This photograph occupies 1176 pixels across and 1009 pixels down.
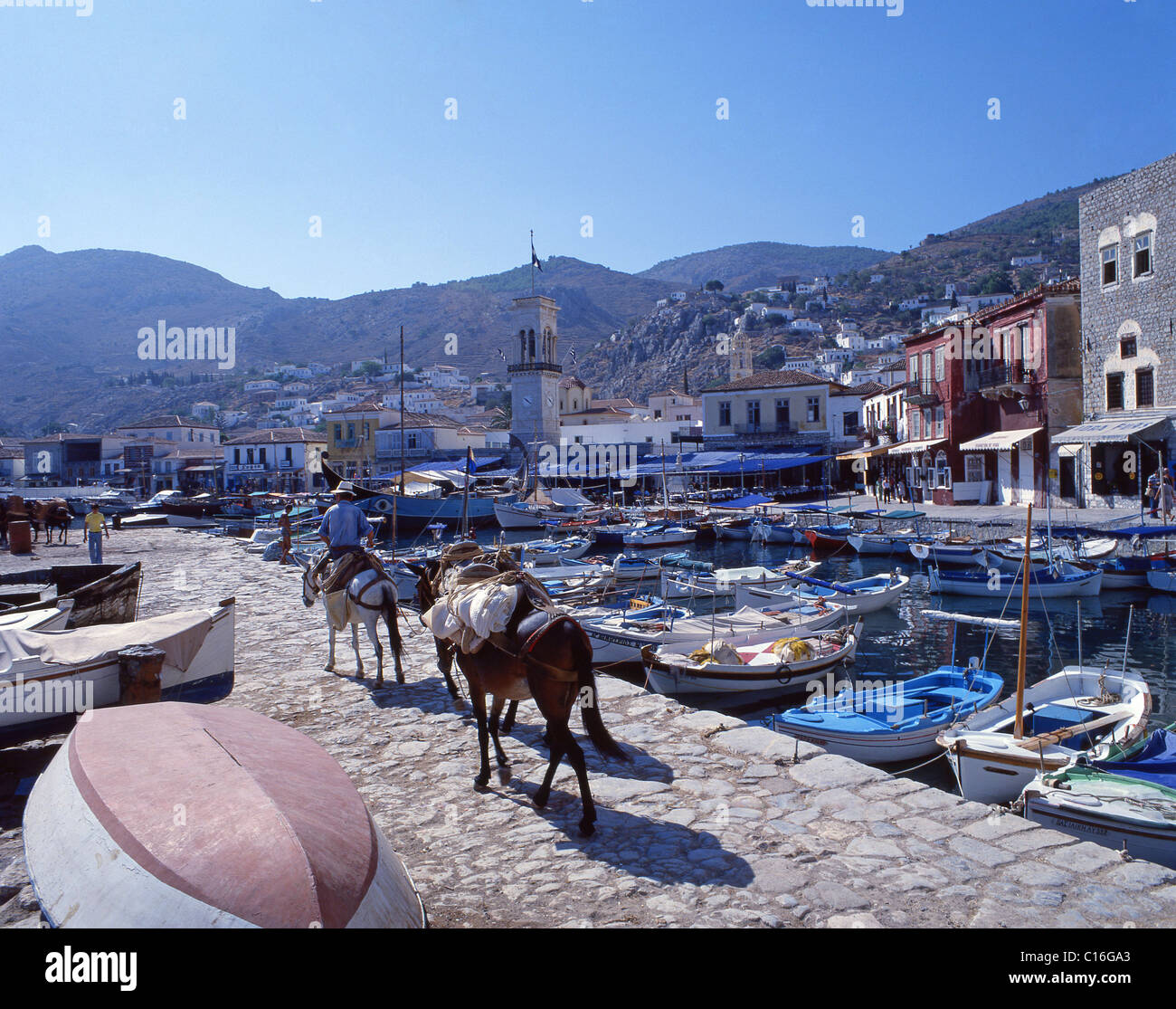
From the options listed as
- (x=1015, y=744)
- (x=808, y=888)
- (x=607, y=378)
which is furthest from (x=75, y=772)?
(x=607, y=378)

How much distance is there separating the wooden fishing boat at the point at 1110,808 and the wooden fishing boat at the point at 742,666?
5.12 m

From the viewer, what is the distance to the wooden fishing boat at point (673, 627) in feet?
44.0

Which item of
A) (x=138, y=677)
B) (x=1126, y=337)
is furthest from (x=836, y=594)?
(x=1126, y=337)

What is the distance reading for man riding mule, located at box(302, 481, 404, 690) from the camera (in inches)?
321

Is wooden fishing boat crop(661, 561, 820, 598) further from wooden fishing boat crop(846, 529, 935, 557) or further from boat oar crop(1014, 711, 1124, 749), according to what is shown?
boat oar crop(1014, 711, 1124, 749)

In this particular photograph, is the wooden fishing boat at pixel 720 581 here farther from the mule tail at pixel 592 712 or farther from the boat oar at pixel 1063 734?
the mule tail at pixel 592 712

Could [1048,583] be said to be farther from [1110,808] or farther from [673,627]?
[1110,808]

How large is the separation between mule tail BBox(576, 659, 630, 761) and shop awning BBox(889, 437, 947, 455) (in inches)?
1480

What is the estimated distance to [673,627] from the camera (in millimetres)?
13867

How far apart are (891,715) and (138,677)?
8774 mm

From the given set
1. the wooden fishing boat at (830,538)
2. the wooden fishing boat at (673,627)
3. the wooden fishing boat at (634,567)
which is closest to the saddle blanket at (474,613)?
the wooden fishing boat at (673,627)

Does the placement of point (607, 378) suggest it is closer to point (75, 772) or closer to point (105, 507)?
point (105, 507)

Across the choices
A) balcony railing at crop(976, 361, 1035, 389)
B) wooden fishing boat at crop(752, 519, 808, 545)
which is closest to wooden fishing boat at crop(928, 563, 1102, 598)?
wooden fishing boat at crop(752, 519, 808, 545)
